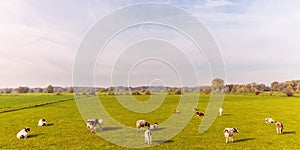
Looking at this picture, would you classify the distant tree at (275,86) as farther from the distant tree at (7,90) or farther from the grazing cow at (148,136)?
the distant tree at (7,90)

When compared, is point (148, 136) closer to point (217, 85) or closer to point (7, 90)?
point (217, 85)

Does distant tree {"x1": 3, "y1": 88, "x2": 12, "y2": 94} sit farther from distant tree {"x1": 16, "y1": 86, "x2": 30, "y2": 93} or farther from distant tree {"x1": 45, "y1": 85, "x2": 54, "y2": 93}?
distant tree {"x1": 45, "y1": 85, "x2": 54, "y2": 93}

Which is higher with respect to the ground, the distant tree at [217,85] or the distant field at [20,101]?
the distant tree at [217,85]

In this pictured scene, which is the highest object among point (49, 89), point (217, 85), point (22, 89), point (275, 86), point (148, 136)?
point (275, 86)

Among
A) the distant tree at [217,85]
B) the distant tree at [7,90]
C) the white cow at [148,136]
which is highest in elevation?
the distant tree at [217,85]

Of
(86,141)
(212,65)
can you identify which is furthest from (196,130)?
(86,141)

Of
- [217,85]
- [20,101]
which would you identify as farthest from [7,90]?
[217,85]

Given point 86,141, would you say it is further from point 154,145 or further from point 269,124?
point 269,124

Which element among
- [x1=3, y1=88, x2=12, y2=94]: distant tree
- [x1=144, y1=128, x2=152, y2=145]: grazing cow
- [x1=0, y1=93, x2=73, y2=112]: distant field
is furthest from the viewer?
[x1=3, y1=88, x2=12, y2=94]: distant tree

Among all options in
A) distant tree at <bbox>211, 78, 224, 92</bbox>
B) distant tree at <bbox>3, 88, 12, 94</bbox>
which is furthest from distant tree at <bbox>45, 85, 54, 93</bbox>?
distant tree at <bbox>211, 78, 224, 92</bbox>

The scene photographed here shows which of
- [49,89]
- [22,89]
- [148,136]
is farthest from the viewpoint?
[22,89]

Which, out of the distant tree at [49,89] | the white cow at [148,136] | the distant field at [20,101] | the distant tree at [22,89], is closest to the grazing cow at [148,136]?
the white cow at [148,136]

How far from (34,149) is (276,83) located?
19265cm

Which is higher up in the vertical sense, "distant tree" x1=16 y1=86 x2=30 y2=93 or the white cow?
"distant tree" x1=16 y1=86 x2=30 y2=93
